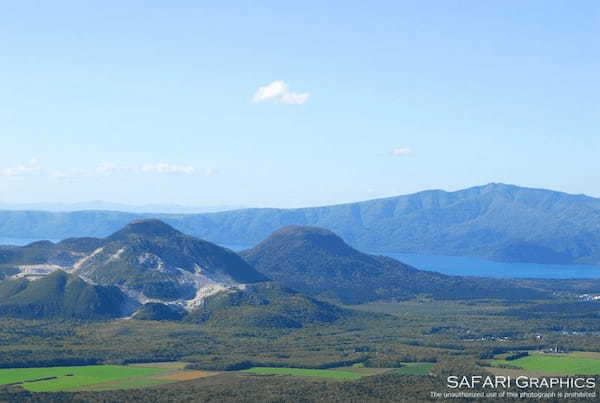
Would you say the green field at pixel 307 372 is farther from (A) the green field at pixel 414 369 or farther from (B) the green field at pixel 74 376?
(B) the green field at pixel 74 376

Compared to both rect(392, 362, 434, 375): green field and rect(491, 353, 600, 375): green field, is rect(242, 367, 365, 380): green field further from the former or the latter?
rect(491, 353, 600, 375): green field

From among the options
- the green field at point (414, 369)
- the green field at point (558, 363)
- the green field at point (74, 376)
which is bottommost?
the green field at point (558, 363)

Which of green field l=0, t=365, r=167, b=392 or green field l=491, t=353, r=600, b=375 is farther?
green field l=491, t=353, r=600, b=375

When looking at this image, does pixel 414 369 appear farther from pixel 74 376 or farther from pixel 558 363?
pixel 74 376

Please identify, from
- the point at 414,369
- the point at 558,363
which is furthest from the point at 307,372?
the point at 558,363

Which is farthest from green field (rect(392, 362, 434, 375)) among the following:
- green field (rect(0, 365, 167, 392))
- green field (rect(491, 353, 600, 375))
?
green field (rect(0, 365, 167, 392))

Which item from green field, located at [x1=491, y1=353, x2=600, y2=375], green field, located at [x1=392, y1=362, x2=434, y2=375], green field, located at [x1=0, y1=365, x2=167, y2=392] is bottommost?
green field, located at [x1=491, y1=353, x2=600, y2=375]

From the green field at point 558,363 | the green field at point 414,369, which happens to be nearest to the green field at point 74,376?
the green field at point 414,369
